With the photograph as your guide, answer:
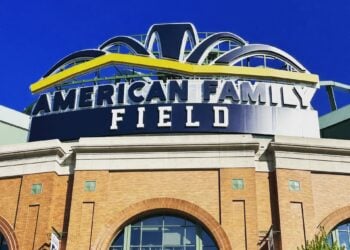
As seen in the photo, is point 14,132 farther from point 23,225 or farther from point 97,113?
point 23,225

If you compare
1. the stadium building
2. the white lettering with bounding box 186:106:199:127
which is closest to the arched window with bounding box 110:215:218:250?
the stadium building

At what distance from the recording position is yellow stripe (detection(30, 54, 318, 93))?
2677 centimetres

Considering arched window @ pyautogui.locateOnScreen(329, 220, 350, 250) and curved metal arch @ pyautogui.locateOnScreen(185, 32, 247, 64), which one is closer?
arched window @ pyautogui.locateOnScreen(329, 220, 350, 250)

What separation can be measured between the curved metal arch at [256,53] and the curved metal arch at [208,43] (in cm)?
80

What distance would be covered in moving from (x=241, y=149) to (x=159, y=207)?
3955 millimetres

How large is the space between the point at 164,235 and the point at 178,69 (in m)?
8.51

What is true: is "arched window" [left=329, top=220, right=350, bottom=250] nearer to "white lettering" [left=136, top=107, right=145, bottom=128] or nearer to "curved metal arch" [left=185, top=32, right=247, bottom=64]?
"white lettering" [left=136, top=107, right=145, bottom=128]

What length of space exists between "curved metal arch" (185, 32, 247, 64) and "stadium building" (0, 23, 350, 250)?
65cm

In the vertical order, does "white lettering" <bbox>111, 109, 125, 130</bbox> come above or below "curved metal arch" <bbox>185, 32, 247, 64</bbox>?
below

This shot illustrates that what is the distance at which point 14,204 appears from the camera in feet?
76.8

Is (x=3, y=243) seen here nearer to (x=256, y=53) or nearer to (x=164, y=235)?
(x=164, y=235)

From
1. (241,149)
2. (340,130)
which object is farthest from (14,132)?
(340,130)

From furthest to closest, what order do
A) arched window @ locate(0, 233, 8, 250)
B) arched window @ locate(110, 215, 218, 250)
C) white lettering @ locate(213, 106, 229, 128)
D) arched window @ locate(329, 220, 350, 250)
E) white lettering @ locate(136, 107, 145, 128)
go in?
1. white lettering @ locate(136, 107, 145, 128)
2. white lettering @ locate(213, 106, 229, 128)
3. arched window @ locate(0, 233, 8, 250)
4. arched window @ locate(329, 220, 350, 250)
5. arched window @ locate(110, 215, 218, 250)

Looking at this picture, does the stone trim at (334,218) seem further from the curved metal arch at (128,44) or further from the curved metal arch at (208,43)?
the curved metal arch at (128,44)
